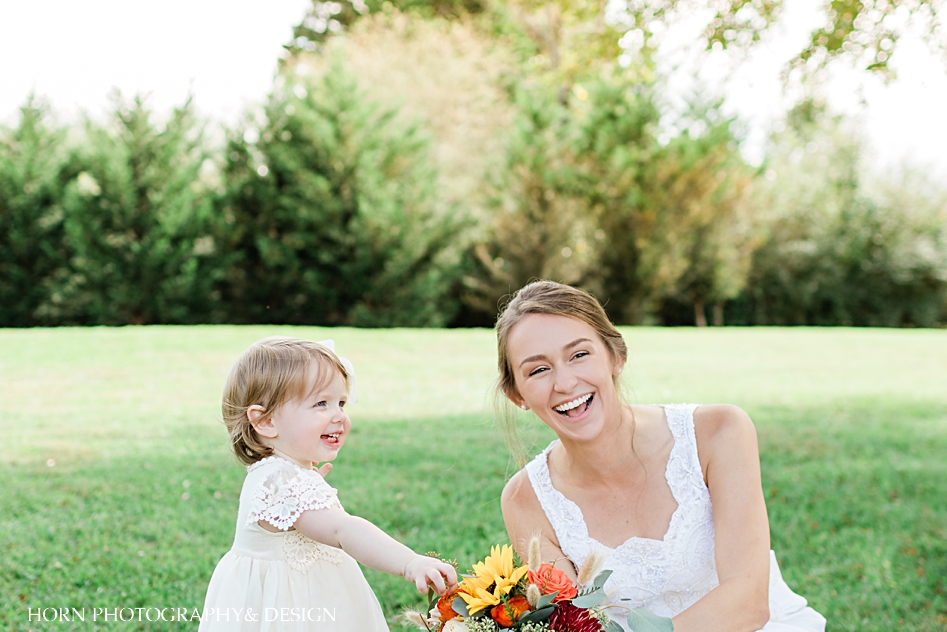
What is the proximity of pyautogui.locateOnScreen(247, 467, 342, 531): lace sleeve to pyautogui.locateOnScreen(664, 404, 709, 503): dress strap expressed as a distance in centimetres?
117

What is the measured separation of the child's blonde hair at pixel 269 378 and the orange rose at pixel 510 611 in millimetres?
1088

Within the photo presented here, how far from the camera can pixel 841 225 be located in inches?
1046

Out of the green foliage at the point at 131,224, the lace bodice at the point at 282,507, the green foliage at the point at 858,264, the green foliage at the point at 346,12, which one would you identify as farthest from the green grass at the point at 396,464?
the green foliage at the point at 346,12

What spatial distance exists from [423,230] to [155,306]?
6.51 metres

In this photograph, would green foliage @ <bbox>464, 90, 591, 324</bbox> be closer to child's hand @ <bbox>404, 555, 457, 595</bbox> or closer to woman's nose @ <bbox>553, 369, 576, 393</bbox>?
woman's nose @ <bbox>553, 369, 576, 393</bbox>

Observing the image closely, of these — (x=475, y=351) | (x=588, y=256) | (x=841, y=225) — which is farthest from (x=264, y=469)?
(x=841, y=225)

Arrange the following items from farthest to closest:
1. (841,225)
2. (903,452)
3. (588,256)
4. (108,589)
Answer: (841,225)
(588,256)
(903,452)
(108,589)

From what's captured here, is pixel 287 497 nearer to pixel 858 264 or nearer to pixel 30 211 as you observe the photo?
pixel 30 211

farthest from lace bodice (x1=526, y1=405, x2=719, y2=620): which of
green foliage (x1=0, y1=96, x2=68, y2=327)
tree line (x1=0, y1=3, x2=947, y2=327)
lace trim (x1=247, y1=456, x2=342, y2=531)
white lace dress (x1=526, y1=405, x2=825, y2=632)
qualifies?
green foliage (x1=0, y1=96, x2=68, y2=327)

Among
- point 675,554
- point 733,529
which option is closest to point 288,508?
point 675,554

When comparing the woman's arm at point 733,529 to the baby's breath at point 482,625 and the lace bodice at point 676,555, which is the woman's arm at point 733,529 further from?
the baby's breath at point 482,625

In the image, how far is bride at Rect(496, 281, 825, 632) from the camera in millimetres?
2602

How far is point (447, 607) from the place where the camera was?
1943mm

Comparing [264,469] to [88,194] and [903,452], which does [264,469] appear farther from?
[88,194]
